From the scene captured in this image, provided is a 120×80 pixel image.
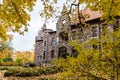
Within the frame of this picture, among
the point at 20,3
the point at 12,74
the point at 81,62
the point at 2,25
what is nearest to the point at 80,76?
the point at 81,62

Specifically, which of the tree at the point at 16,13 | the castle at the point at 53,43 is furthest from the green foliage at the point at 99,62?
the castle at the point at 53,43

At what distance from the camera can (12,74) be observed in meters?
24.8

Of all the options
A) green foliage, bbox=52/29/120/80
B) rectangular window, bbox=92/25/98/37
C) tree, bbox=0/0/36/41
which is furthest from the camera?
rectangular window, bbox=92/25/98/37

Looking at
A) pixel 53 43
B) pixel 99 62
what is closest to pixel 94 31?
pixel 53 43

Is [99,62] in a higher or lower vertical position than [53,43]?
lower

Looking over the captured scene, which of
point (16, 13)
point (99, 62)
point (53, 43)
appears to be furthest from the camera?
point (53, 43)

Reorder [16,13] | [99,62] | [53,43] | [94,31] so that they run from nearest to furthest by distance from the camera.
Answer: [99,62] → [16,13] → [94,31] → [53,43]

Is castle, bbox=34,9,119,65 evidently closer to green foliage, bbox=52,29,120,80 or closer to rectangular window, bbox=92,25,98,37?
rectangular window, bbox=92,25,98,37

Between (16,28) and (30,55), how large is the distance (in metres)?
72.3

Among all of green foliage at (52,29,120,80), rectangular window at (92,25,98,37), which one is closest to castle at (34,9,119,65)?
rectangular window at (92,25,98,37)

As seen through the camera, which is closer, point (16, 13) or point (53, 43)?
point (16, 13)

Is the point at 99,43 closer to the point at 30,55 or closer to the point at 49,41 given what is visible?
the point at 49,41

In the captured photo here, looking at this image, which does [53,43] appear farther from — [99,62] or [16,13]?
[99,62]

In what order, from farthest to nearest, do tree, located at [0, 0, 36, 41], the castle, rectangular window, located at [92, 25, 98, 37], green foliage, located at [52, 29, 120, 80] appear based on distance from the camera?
the castle → rectangular window, located at [92, 25, 98, 37] → tree, located at [0, 0, 36, 41] → green foliage, located at [52, 29, 120, 80]
